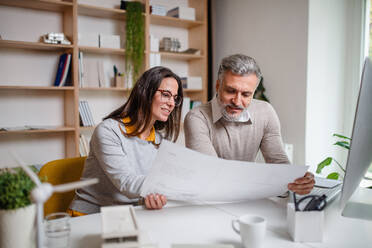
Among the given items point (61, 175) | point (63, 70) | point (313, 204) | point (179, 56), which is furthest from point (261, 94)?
point (313, 204)

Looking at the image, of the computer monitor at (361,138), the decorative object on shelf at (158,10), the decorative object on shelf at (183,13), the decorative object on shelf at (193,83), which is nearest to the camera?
the computer monitor at (361,138)

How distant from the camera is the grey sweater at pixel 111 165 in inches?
51.2

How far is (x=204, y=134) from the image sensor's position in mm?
1634

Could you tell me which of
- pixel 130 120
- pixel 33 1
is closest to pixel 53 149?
pixel 33 1

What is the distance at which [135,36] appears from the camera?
3.21m

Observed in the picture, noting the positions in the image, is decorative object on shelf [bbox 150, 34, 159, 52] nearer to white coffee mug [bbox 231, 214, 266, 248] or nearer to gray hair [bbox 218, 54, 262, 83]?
gray hair [bbox 218, 54, 262, 83]

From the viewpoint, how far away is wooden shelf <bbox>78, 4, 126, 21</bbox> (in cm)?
302

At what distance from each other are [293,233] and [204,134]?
81 centimetres

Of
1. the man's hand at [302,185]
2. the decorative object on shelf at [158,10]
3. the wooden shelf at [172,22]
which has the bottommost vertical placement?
the man's hand at [302,185]

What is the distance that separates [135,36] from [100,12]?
41cm

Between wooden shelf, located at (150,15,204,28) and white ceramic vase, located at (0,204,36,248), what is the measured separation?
3009 millimetres

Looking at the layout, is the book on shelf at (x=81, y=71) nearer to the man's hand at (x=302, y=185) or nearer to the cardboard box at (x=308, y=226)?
the man's hand at (x=302, y=185)

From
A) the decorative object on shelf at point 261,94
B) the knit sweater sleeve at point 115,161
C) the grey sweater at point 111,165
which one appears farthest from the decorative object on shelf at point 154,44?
the knit sweater sleeve at point 115,161

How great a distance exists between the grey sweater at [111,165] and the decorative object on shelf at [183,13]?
2.40m
